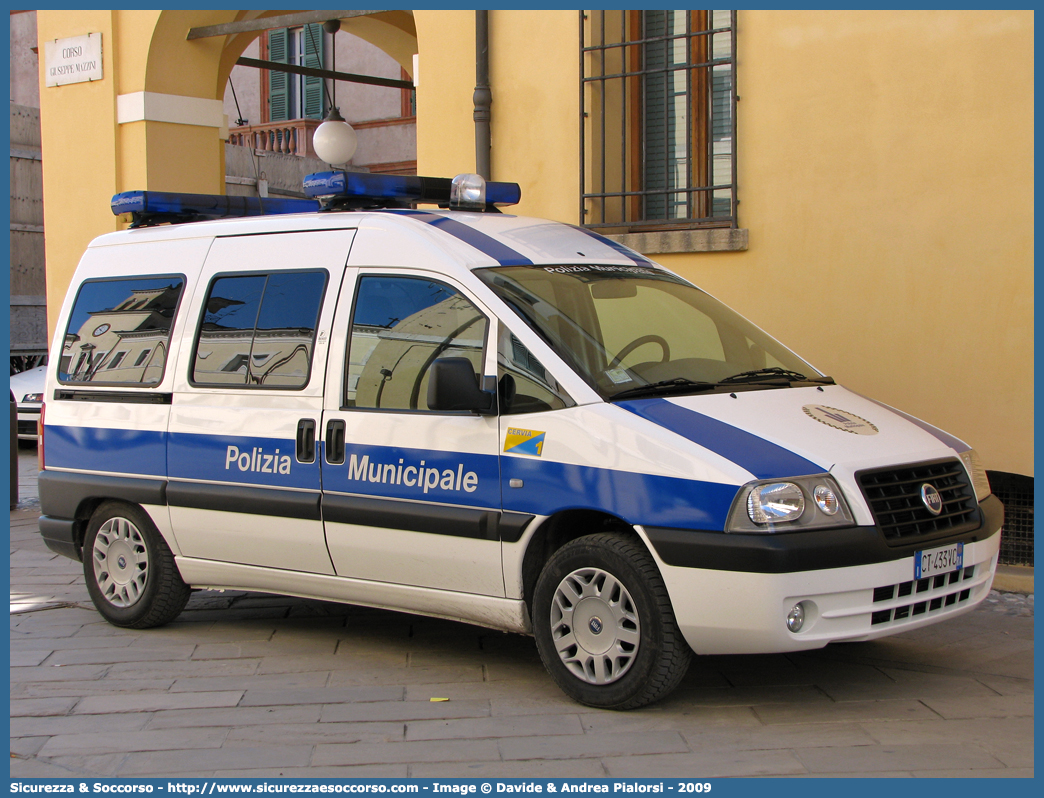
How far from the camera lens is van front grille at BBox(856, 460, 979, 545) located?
4582 millimetres

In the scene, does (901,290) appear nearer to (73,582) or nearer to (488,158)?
(488,158)

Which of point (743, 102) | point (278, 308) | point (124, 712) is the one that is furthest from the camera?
point (743, 102)

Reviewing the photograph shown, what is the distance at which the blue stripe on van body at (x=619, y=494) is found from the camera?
14.7 ft

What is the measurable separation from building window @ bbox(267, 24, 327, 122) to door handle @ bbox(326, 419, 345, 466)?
17.2 meters

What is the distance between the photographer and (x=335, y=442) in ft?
18.0

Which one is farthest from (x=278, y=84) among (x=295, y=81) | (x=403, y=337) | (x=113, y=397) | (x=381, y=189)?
(x=403, y=337)

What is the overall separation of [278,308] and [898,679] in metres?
3.26

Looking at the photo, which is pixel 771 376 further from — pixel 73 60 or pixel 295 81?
Answer: pixel 295 81

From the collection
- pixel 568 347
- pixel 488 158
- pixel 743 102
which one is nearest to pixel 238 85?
pixel 488 158

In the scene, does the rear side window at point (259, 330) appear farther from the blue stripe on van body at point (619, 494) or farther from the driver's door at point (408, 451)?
the blue stripe on van body at point (619, 494)

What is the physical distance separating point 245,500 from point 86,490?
1238 millimetres

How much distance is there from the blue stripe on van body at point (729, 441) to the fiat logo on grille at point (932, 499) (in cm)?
54

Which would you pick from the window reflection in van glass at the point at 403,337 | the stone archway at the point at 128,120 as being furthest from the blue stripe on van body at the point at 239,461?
the stone archway at the point at 128,120
